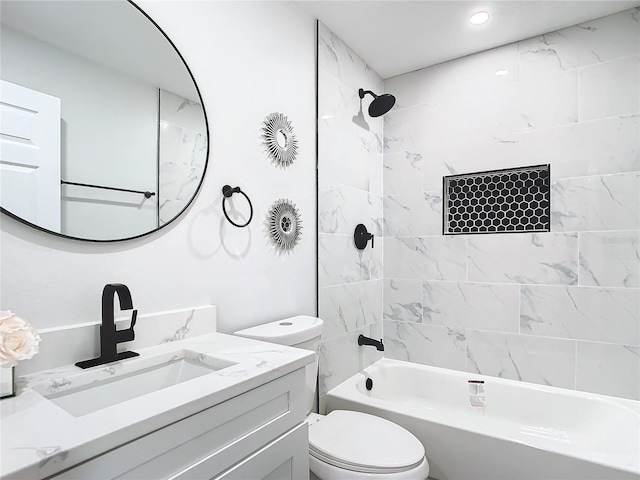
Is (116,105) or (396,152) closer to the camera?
(116,105)

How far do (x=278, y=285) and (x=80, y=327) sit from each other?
0.91m

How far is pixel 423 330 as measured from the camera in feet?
8.56

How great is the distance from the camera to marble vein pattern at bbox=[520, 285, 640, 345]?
200 centimetres

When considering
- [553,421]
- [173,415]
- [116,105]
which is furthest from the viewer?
[553,421]

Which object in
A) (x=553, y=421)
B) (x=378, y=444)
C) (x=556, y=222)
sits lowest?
(x=553, y=421)

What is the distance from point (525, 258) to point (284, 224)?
1520 millimetres

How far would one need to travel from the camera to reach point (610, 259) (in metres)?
2.04

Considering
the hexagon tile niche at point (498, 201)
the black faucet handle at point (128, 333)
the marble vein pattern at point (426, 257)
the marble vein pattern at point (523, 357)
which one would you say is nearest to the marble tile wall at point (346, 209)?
the marble vein pattern at point (426, 257)

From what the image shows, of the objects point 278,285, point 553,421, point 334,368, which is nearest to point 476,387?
point 553,421

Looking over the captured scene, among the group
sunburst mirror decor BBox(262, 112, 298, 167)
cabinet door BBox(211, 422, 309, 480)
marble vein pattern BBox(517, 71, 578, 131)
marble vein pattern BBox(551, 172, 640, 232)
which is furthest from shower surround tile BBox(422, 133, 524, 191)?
cabinet door BBox(211, 422, 309, 480)

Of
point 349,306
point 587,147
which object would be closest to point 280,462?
point 349,306

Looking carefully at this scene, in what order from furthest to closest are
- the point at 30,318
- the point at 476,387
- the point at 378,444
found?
the point at 476,387
the point at 378,444
the point at 30,318

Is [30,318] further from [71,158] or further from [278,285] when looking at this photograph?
[278,285]

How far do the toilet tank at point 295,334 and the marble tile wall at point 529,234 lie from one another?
117cm
